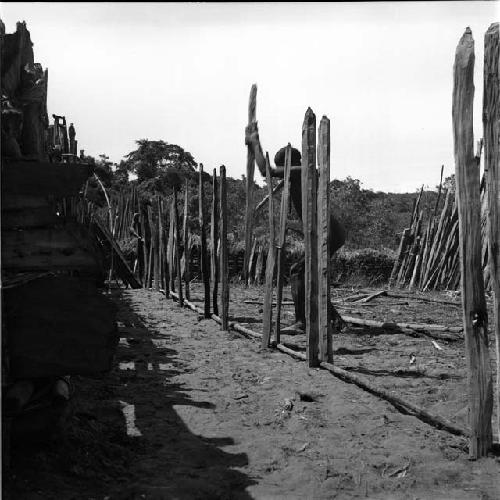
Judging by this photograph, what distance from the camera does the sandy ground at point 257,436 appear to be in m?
2.97

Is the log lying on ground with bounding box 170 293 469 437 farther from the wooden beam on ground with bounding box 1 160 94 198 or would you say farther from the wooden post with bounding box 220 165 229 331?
the wooden beam on ground with bounding box 1 160 94 198

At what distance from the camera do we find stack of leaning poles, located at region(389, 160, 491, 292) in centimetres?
1223

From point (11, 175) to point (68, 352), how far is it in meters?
0.78

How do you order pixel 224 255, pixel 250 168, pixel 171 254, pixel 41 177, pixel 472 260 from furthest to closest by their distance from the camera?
pixel 171 254 < pixel 224 255 < pixel 250 168 < pixel 472 260 < pixel 41 177

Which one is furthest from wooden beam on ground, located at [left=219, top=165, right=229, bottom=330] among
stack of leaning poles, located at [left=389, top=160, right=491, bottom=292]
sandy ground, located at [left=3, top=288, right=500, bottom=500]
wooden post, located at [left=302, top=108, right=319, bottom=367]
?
stack of leaning poles, located at [left=389, top=160, right=491, bottom=292]

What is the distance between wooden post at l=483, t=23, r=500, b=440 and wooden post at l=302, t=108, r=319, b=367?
247 cm

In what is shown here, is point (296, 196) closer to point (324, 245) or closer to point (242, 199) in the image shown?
point (324, 245)

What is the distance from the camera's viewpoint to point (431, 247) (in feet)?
42.6

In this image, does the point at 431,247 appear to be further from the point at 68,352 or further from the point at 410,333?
the point at 68,352

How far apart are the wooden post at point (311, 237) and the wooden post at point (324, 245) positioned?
2.1 inches

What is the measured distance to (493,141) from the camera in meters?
3.13

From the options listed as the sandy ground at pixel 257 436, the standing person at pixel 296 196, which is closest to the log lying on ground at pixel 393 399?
the sandy ground at pixel 257 436

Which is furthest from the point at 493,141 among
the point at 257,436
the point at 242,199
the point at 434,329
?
the point at 242,199

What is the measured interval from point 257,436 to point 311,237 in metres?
2.17
